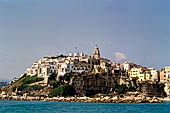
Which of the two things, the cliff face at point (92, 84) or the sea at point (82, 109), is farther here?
the cliff face at point (92, 84)

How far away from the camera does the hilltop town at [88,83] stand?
269 ft

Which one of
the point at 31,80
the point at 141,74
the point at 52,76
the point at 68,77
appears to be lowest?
the point at 31,80

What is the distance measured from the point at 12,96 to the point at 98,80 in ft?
73.8

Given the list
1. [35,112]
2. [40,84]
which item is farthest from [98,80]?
[35,112]

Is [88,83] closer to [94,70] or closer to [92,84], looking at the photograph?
[92,84]

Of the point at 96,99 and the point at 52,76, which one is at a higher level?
the point at 52,76

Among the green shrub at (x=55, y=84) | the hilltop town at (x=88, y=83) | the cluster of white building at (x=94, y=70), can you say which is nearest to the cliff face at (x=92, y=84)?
the hilltop town at (x=88, y=83)

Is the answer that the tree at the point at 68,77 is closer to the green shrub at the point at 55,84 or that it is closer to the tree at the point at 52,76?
the green shrub at the point at 55,84

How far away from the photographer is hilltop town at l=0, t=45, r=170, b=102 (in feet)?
269

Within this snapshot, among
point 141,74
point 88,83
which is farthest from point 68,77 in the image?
point 141,74

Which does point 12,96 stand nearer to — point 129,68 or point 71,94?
point 71,94

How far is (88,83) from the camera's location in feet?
273

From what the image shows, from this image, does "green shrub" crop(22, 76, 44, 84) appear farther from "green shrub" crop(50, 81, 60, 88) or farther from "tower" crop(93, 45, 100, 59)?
"tower" crop(93, 45, 100, 59)

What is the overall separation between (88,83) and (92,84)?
116cm
